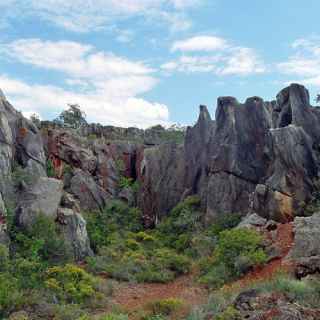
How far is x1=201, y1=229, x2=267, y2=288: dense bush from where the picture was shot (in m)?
16.5

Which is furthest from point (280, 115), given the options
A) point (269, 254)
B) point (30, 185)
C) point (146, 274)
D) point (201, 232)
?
point (30, 185)

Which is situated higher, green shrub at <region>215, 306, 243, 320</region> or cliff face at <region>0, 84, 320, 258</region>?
cliff face at <region>0, 84, 320, 258</region>

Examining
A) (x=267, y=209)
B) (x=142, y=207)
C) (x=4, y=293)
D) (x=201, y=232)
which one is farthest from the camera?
(x=142, y=207)

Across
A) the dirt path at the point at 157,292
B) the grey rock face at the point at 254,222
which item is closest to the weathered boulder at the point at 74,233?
the dirt path at the point at 157,292

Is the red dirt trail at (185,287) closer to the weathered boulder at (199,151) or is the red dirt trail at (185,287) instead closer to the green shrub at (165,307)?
the green shrub at (165,307)

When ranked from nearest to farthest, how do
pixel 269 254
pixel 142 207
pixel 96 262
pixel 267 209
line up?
pixel 269 254
pixel 96 262
pixel 267 209
pixel 142 207

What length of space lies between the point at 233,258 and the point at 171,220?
896 cm

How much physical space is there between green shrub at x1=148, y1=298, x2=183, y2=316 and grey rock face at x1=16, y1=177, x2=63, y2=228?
26.0 ft

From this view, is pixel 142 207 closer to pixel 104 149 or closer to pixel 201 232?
pixel 104 149

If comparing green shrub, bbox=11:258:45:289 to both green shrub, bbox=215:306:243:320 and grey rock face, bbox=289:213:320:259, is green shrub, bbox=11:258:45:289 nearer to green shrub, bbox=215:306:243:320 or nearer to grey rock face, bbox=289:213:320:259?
green shrub, bbox=215:306:243:320

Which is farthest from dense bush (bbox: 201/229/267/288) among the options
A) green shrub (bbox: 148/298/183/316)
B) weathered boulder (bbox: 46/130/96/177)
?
weathered boulder (bbox: 46/130/96/177)

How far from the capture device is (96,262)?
746 inches

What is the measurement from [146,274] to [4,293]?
20.0 ft

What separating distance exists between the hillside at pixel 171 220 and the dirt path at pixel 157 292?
69mm
